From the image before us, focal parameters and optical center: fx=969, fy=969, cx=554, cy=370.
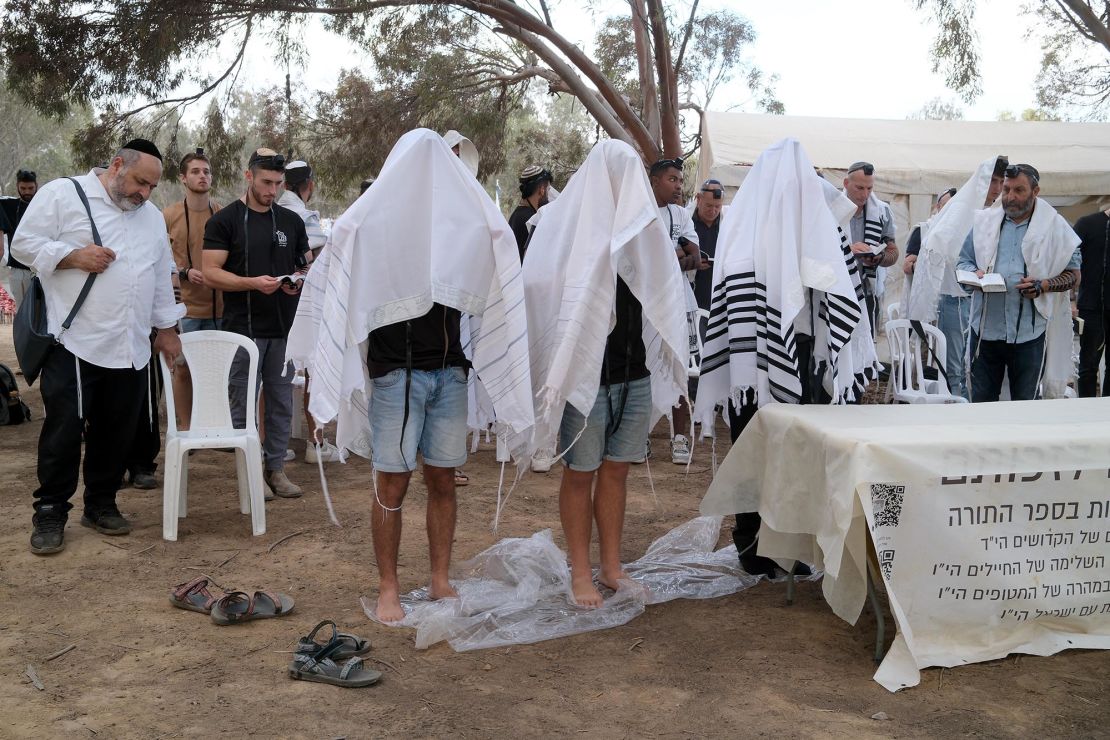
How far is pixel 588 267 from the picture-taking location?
408 centimetres

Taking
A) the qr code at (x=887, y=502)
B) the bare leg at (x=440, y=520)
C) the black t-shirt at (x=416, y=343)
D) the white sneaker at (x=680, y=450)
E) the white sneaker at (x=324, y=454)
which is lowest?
the white sneaker at (x=324, y=454)

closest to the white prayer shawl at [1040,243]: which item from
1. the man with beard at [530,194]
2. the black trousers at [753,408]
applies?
the black trousers at [753,408]

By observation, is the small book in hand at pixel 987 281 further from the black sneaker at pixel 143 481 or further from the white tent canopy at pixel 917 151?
the black sneaker at pixel 143 481

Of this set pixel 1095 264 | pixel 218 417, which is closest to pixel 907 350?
pixel 1095 264

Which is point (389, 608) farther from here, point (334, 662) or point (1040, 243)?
point (1040, 243)

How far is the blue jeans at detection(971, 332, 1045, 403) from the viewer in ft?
21.3

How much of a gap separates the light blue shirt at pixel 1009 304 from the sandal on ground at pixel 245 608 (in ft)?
16.0

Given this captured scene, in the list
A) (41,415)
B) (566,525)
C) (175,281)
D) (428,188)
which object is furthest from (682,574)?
(41,415)

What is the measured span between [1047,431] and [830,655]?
1202 millimetres

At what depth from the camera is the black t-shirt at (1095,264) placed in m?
7.69

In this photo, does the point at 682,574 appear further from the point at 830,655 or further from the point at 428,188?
the point at 428,188

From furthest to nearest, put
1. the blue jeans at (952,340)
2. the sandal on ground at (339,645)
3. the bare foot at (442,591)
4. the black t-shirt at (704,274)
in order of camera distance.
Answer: the black t-shirt at (704,274) → the blue jeans at (952,340) → the bare foot at (442,591) → the sandal on ground at (339,645)

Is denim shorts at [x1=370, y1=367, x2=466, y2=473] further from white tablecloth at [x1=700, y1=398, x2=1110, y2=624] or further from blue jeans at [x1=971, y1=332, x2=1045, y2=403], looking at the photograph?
blue jeans at [x1=971, y1=332, x2=1045, y2=403]

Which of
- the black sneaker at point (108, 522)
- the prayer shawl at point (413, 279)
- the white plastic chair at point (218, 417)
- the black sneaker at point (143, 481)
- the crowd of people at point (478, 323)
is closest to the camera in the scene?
the prayer shawl at point (413, 279)
